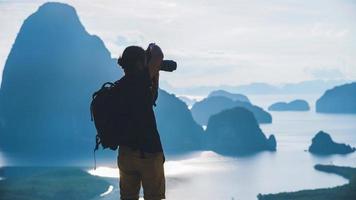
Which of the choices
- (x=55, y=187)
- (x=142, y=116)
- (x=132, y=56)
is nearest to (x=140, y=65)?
(x=132, y=56)

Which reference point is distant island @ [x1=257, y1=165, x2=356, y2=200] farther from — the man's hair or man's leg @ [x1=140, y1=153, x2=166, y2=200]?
the man's hair

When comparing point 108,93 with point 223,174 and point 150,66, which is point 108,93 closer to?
point 150,66

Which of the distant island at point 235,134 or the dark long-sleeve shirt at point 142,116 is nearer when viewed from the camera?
the dark long-sleeve shirt at point 142,116

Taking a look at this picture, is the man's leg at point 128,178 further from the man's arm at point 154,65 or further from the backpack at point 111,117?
the man's arm at point 154,65

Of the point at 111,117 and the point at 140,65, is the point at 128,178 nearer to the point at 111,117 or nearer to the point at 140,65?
the point at 111,117

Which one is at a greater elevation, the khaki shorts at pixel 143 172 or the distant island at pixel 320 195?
the khaki shorts at pixel 143 172

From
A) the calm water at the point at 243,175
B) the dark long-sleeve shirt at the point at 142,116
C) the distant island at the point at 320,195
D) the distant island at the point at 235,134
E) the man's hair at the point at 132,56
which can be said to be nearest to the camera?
the dark long-sleeve shirt at the point at 142,116

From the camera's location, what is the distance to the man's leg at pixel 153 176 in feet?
13.2

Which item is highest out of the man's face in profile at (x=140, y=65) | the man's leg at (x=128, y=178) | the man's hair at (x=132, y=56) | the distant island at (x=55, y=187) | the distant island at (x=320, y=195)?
the man's hair at (x=132, y=56)

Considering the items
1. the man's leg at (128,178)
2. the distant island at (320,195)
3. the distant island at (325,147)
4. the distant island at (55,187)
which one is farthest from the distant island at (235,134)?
the man's leg at (128,178)

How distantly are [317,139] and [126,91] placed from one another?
155 m

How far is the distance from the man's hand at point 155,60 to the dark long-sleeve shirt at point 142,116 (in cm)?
14

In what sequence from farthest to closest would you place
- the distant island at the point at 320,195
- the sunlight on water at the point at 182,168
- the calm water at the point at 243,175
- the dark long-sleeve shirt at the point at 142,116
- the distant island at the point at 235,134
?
the distant island at the point at 235,134
the sunlight on water at the point at 182,168
the calm water at the point at 243,175
the distant island at the point at 320,195
the dark long-sleeve shirt at the point at 142,116

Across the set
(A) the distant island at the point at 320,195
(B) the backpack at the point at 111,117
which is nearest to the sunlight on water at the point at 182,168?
(A) the distant island at the point at 320,195
